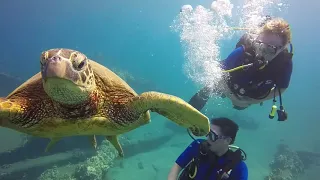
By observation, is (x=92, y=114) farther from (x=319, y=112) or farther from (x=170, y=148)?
(x=319, y=112)

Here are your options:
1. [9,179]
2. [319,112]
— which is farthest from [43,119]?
[319,112]

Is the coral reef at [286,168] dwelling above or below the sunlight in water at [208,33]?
below

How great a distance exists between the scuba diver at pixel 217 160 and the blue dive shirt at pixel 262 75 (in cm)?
130

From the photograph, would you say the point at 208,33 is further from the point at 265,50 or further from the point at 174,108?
the point at 174,108

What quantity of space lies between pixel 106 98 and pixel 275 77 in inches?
135

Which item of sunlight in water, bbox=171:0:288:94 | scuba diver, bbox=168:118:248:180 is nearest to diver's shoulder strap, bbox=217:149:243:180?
scuba diver, bbox=168:118:248:180

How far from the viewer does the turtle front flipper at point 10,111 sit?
2277 mm

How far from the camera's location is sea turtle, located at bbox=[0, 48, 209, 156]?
78.8 inches

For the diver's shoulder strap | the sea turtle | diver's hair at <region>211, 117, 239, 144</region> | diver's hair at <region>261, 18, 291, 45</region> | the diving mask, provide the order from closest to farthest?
the sea turtle → the diver's shoulder strap → diver's hair at <region>211, 117, 239, 144</region> → diver's hair at <region>261, 18, 291, 45</region> → the diving mask

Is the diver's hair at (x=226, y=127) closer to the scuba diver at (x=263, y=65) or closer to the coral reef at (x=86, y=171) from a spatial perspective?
the scuba diver at (x=263, y=65)

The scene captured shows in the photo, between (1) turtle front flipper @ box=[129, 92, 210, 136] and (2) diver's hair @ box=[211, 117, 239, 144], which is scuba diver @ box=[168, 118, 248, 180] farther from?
(1) turtle front flipper @ box=[129, 92, 210, 136]

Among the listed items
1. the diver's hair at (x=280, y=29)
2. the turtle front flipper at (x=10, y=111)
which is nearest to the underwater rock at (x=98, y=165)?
the turtle front flipper at (x=10, y=111)

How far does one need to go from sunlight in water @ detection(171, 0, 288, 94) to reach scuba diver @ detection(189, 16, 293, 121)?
2.20 feet

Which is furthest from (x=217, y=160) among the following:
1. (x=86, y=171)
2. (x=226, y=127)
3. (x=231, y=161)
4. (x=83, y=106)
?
(x=86, y=171)
